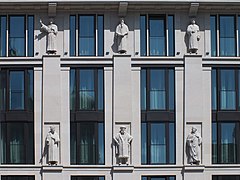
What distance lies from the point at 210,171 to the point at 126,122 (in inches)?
199

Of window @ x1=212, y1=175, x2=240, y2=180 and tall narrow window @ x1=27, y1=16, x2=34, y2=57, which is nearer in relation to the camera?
window @ x1=212, y1=175, x2=240, y2=180

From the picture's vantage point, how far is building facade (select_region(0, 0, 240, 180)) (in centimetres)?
5088

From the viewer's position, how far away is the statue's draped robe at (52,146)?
50.5 metres

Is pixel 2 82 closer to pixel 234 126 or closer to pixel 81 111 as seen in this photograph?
pixel 81 111

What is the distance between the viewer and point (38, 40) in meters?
52.2

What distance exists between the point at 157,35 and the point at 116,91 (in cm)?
382

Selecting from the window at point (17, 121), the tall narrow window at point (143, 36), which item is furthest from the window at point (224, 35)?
the window at point (17, 121)

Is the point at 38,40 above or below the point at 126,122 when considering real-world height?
above

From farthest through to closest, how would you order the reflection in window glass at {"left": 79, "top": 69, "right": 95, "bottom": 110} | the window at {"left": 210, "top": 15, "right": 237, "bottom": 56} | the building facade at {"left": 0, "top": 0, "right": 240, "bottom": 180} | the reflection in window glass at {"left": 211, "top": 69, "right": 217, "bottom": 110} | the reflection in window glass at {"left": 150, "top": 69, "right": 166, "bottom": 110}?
the window at {"left": 210, "top": 15, "right": 237, "bottom": 56}, the reflection in window glass at {"left": 211, "top": 69, "right": 217, "bottom": 110}, the reflection in window glass at {"left": 150, "top": 69, "right": 166, "bottom": 110}, the reflection in window glass at {"left": 79, "top": 69, "right": 95, "bottom": 110}, the building facade at {"left": 0, "top": 0, "right": 240, "bottom": 180}

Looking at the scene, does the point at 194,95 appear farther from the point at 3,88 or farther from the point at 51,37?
the point at 3,88

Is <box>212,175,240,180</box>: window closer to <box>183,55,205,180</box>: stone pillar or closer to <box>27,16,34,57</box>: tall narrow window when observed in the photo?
<box>183,55,205,180</box>: stone pillar

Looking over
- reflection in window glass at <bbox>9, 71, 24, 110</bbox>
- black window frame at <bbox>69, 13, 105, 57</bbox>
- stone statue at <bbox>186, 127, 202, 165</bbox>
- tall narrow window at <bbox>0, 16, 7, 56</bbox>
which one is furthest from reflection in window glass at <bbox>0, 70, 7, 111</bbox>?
stone statue at <bbox>186, 127, 202, 165</bbox>

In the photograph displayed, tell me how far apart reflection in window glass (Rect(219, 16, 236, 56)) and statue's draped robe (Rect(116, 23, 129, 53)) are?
518cm

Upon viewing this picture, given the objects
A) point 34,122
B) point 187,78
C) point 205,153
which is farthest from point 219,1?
point 34,122
